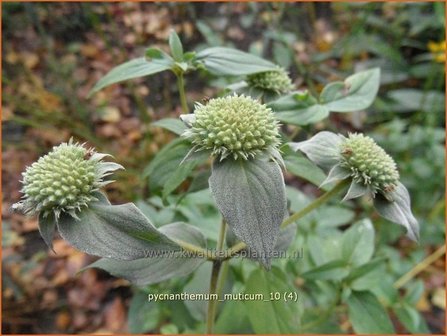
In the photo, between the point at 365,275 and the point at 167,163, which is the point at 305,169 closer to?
the point at 167,163

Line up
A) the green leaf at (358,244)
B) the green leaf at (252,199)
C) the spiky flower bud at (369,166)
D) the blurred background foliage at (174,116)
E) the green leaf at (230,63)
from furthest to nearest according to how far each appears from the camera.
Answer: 1. the blurred background foliage at (174,116)
2. the green leaf at (358,244)
3. the green leaf at (230,63)
4. the spiky flower bud at (369,166)
5. the green leaf at (252,199)

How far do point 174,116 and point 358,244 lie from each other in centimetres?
146

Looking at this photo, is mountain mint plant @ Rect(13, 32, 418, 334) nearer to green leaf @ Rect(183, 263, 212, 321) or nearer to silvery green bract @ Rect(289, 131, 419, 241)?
silvery green bract @ Rect(289, 131, 419, 241)

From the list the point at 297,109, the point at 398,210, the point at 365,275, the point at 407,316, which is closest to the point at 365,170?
the point at 398,210

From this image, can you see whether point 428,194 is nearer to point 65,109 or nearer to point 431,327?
point 431,327

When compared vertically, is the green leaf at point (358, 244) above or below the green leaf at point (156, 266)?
below

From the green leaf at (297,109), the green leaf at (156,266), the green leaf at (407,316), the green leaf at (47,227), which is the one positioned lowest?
the green leaf at (407,316)

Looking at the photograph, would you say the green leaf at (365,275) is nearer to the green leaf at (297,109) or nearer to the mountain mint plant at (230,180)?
the mountain mint plant at (230,180)

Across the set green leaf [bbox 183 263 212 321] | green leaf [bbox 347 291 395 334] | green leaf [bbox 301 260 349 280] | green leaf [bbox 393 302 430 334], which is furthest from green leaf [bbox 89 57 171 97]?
green leaf [bbox 393 302 430 334]

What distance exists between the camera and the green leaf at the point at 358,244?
1329 mm

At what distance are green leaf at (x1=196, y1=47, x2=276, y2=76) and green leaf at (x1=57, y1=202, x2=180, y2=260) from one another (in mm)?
428

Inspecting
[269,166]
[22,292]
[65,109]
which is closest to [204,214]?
[269,166]

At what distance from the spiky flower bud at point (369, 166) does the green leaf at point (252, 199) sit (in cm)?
21

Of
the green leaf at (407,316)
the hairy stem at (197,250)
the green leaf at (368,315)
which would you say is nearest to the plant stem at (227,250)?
the hairy stem at (197,250)
